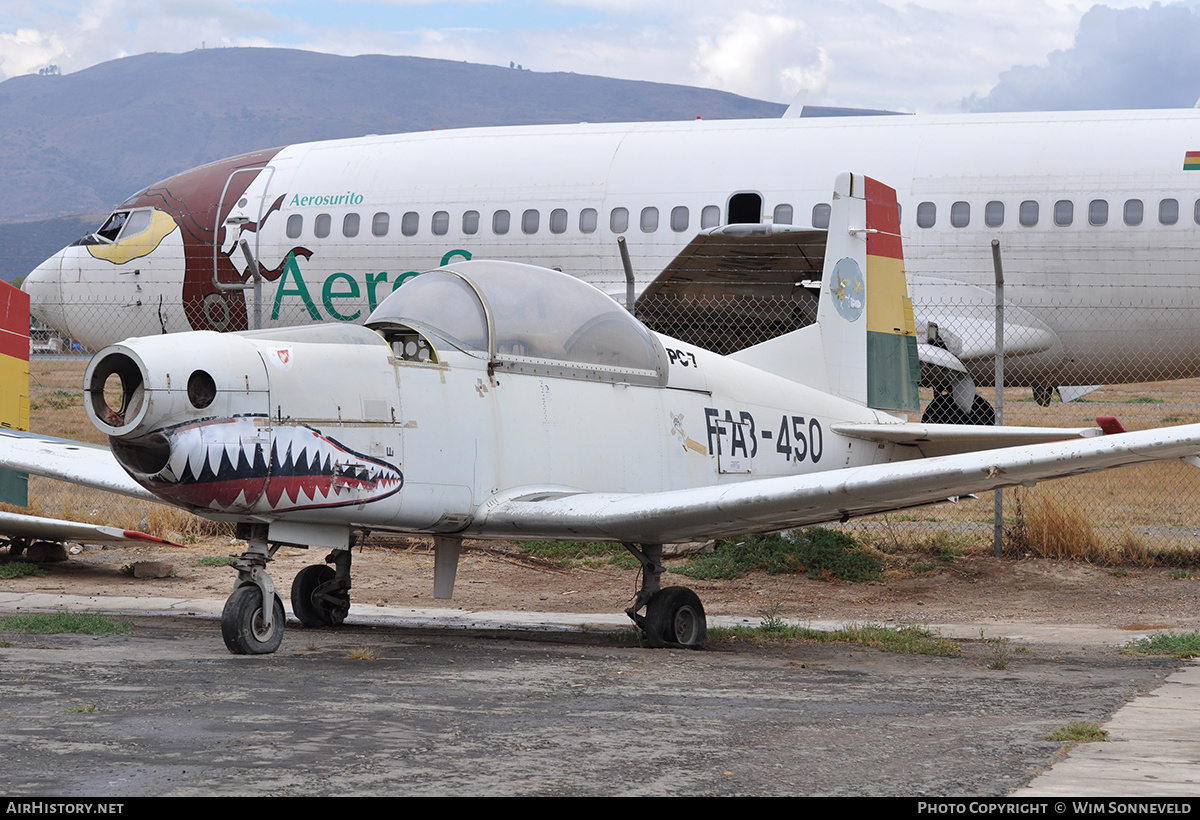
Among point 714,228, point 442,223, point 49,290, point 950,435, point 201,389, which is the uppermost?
point 442,223

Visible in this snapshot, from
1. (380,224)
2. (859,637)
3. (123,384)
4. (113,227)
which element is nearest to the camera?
(123,384)

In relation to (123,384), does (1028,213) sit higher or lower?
higher

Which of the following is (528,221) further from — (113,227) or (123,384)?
(123,384)

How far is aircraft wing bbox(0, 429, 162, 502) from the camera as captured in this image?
811 cm

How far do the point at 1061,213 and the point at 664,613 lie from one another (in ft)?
29.4

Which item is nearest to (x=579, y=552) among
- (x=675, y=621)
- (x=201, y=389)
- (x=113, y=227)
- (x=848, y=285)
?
(x=848, y=285)

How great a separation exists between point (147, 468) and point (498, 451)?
6.11ft

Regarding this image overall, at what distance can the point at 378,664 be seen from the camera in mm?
6000

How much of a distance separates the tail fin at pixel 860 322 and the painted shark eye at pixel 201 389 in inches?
169

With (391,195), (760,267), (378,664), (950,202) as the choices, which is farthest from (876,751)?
(391,195)

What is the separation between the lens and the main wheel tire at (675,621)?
7.13m

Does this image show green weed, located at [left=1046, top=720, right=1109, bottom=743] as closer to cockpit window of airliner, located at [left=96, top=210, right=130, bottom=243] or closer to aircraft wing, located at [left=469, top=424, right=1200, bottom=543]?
aircraft wing, located at [left=469, top=424, right=1200, bottom=543]

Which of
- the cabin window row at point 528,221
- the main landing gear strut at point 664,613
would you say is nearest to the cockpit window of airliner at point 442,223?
the cabin window row at point 528,221

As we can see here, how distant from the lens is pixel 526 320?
7.11 m
